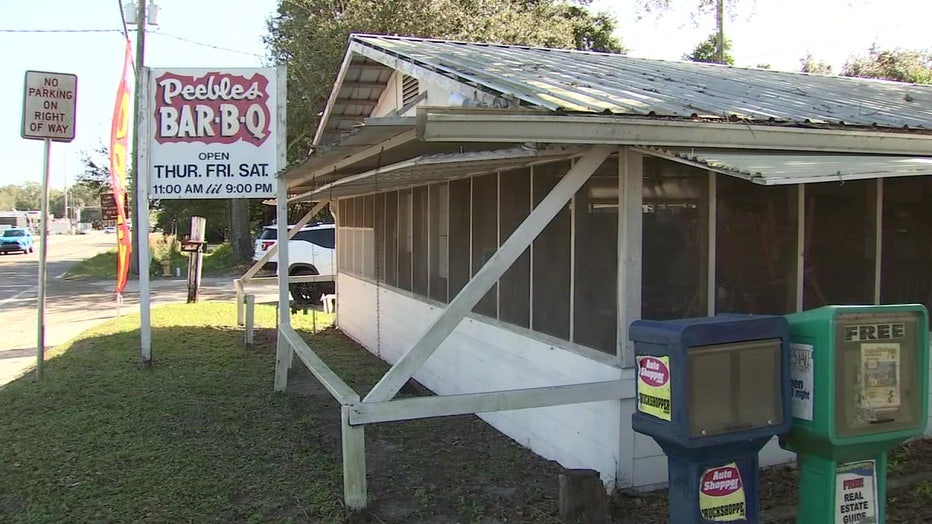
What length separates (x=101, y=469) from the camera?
5.24 metres

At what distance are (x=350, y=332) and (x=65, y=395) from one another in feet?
16.3

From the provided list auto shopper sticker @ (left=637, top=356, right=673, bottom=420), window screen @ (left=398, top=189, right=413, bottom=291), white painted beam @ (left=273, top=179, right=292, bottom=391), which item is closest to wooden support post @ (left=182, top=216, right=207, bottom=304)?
window screen @ (left=398, top=189, right=413, bottom=291)

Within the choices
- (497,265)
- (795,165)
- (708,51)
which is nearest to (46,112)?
(497,265)

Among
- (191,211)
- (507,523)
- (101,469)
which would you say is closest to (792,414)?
(507,523)

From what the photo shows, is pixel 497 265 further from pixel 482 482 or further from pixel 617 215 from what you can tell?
pixel 482 482

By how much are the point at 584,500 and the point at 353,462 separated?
53.8 inches

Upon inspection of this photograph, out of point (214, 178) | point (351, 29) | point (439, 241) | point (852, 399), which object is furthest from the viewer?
point (351, 29)

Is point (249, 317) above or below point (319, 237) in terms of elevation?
below

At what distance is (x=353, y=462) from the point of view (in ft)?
13.8

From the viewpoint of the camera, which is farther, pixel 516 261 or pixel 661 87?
pixel 516 261

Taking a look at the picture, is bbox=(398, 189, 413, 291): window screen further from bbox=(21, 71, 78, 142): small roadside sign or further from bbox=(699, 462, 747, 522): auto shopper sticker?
bbox=(699, 462, 747, 522): auto shopper sticker

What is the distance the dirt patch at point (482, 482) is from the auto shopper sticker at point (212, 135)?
3.10 meters

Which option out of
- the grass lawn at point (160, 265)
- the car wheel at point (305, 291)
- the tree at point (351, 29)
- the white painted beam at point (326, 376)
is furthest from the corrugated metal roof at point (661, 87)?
the grass lawn at point (160, 265)

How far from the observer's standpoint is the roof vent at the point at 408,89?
802cm
